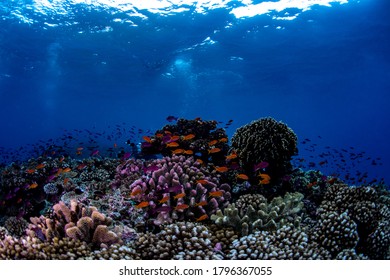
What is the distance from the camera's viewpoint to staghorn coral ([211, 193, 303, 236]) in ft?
16.7

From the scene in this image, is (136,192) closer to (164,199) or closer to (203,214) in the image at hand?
(164,199)

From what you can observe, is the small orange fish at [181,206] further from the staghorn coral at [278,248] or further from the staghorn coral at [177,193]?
the staghorn coral at [278,248]

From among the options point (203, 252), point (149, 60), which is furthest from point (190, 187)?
point (149, 60)

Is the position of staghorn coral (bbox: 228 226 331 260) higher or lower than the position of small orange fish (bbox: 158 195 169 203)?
lower

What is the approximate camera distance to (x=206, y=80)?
49.4 meters

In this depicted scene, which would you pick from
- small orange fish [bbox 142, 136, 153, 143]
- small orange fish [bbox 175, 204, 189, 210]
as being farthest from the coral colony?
small orange fish [bbox 142, 136, 153, 143]

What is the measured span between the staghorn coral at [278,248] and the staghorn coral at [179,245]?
35 centimetres

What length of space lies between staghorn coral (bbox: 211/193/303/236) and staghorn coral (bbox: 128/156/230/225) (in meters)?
0.46

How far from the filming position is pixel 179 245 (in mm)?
4238

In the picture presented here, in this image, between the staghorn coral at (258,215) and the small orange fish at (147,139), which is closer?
the staghorn coral at (258,215)

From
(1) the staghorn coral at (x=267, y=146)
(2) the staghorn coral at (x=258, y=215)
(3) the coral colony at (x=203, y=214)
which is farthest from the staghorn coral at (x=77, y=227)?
(1) the staghorn coral at (x=267, y=146)

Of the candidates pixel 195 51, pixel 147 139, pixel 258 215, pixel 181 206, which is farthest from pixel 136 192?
pixel 195 51

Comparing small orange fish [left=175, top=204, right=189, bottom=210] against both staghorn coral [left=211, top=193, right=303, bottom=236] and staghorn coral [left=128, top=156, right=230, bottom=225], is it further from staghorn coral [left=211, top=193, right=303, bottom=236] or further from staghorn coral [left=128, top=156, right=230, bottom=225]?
staghorn coral [left=211, top=193, right=303, bottom=236]

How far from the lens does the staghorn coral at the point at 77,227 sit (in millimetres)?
4547
